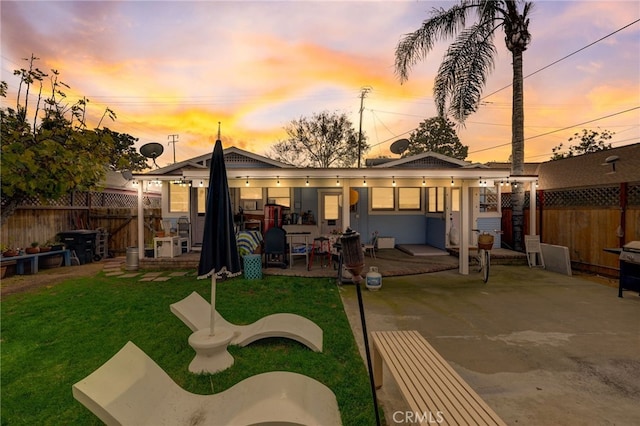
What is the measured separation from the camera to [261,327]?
13.9 ft

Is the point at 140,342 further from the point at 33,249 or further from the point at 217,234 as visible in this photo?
the point at 33,249

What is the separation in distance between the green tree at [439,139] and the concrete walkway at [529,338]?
97.4 feet

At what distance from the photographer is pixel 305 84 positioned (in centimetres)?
1309

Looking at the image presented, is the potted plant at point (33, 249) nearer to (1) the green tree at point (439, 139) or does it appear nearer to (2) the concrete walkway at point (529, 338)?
(2) the concrete walkway at point (529, 338)

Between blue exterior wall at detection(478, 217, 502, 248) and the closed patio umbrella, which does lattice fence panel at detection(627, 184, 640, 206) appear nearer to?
blue exterior wall at detection(478, 217, 502, 248)

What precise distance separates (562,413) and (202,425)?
3205mm

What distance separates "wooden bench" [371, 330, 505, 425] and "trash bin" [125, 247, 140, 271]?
29.0ft

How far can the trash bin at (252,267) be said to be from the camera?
7.98 meters

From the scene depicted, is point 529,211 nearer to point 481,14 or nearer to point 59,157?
point 481,14

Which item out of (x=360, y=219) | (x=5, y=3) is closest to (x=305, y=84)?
(x=360, y=219)

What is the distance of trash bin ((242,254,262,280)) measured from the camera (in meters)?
7.98

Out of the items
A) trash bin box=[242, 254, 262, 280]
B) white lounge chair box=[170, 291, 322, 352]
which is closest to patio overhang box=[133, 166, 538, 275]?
trash bin box=[242, 254, 262, 280]

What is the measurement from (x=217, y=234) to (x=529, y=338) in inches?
186

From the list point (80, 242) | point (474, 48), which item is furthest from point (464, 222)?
point (80, 242)
